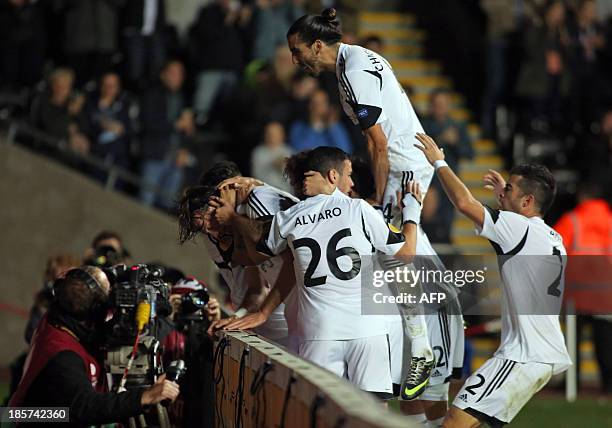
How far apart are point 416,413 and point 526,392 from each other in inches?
34.6

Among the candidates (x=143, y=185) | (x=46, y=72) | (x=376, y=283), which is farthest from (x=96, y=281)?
(x=46, y=72)

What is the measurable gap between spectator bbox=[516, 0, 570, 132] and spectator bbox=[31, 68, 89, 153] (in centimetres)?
590

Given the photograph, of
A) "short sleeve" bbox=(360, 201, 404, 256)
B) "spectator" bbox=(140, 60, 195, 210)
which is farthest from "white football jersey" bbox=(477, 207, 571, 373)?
"spectator" bbox=(140, 60, 195, 210)

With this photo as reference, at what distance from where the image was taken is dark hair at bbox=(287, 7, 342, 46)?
8.50 meters

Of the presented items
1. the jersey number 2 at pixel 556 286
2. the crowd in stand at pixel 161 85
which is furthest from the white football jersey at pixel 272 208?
the crowd in stand at pixel 161 85

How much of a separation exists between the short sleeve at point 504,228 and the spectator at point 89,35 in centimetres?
950

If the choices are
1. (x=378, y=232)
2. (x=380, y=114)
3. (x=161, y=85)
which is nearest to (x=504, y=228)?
(x=378, y=232)

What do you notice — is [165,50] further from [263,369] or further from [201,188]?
[263,369]

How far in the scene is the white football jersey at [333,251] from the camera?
25.8 feet

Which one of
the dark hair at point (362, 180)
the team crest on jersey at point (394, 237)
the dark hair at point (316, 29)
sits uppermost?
the dark hair at point (316, 29)

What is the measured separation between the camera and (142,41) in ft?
55.7

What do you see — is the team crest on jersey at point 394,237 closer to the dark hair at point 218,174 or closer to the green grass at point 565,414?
the dark hair at point 218,174

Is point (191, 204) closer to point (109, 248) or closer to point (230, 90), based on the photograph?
point (109, 248)

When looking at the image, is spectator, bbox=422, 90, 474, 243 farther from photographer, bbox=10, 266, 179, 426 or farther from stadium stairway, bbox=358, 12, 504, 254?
photographer, bbox=10, 266, 179, 426
